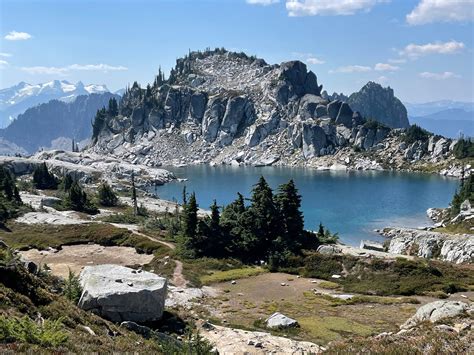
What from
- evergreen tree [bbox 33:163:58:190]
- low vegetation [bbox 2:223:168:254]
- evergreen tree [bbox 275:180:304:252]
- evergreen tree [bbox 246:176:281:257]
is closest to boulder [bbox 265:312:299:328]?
evergreen tree [bbox 246:176:281:257]

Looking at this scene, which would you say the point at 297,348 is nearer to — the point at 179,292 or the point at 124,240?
the point at 179,292

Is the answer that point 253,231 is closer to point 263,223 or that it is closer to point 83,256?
point 263,223

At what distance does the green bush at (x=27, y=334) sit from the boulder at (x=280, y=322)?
17.5 metres

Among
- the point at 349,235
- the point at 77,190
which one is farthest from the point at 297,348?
the point at 77,190

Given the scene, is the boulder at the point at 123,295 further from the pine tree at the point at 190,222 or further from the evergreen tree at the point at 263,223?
the evergreen tree at the point at 263,223

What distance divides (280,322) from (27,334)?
63.8 ft

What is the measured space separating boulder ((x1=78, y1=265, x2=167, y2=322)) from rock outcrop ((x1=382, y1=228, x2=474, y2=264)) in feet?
168

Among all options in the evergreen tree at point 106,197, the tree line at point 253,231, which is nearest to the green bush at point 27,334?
the tree line at point 253,231

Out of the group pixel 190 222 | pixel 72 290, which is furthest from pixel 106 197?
pixel 72 290

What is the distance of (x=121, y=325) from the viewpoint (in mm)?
26891

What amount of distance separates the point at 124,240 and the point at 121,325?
120ft

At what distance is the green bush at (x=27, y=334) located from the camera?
1545 centimetres

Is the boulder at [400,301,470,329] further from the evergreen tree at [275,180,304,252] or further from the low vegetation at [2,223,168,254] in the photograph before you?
the low vegetation at [2,223,168,254]

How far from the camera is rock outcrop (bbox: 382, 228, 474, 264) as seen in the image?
6711 centimetres
